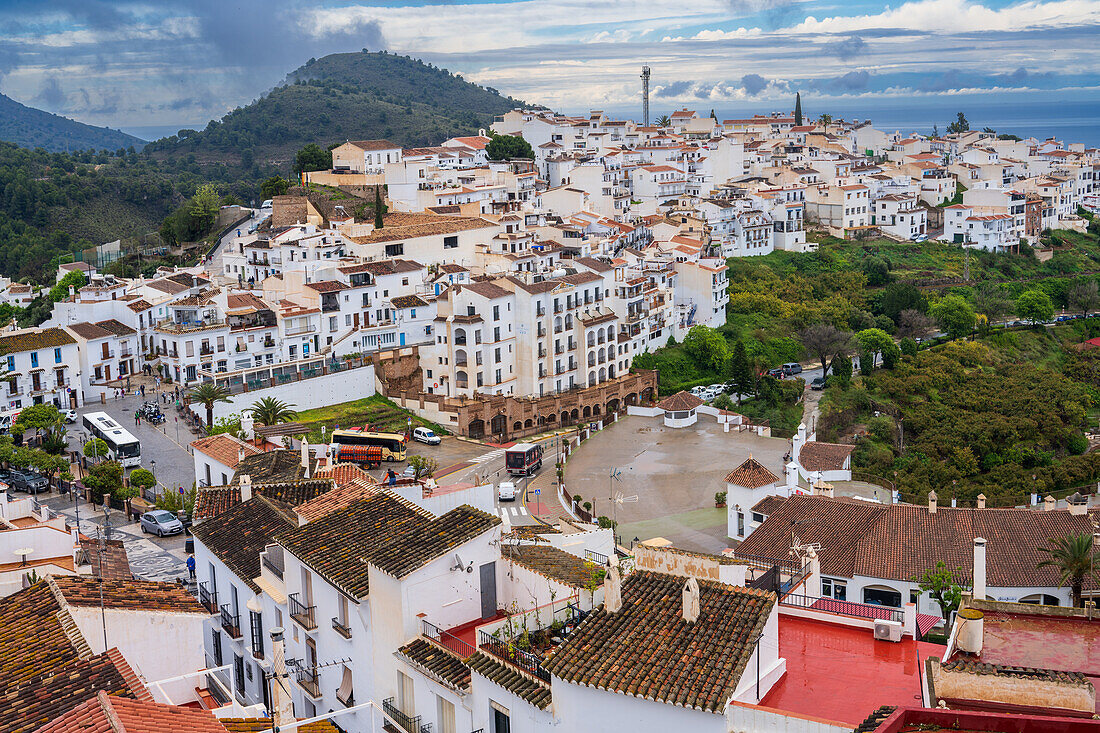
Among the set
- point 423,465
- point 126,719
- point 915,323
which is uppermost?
point 126,719

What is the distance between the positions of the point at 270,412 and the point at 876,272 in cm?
4888

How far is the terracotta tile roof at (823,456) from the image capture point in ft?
139

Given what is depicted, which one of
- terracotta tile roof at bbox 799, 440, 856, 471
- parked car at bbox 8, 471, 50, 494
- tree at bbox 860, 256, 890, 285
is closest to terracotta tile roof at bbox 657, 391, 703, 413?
terracotta tile roof at bbox 799, 440, 856, 471

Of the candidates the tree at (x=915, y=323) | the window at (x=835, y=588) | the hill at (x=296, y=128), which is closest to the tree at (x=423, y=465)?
the window at (x=835, y=588)

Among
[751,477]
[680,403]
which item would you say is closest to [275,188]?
[680,403]

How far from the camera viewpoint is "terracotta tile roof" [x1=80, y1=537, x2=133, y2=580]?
21.1 meters

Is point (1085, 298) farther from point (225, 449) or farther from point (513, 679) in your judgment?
point (513, 679)

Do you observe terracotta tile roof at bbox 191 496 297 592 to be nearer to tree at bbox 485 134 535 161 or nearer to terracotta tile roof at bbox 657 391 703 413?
terracotta tile roof at bbox 657 391 703 413

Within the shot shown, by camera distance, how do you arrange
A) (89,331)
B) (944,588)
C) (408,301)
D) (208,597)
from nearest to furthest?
(208,597)
(944,588)
(89,331)
(408,301)

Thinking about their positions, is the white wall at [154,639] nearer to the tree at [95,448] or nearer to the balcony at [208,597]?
the balcony at [208,597]

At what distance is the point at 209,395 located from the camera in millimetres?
46625

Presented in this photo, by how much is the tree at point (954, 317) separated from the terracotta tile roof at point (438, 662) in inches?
2494

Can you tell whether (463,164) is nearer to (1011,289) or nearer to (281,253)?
(281,253)

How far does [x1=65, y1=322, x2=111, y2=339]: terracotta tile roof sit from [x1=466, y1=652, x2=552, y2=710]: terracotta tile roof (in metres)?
43.9
